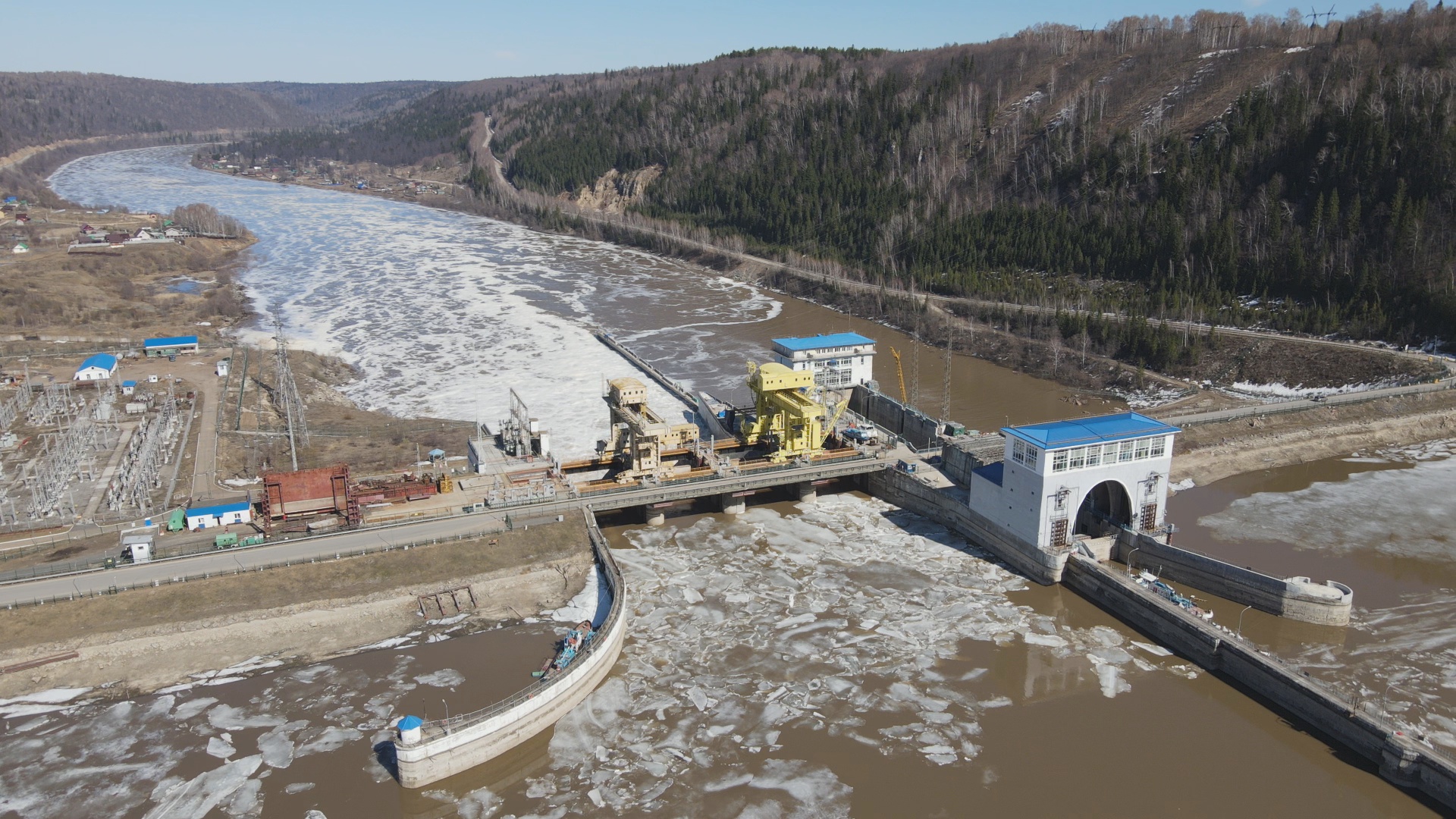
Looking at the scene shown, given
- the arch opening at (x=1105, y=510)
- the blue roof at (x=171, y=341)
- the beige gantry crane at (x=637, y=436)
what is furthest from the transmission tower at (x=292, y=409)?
the arch opening at (x=1105, y=510)

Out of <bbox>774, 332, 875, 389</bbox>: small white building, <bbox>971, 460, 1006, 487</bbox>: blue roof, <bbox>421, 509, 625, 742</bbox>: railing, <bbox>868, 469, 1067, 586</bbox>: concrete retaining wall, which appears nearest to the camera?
<bbox>421, 509, 625, 742</bbox>: railing

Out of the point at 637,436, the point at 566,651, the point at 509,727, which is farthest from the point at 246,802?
the point at 637,436

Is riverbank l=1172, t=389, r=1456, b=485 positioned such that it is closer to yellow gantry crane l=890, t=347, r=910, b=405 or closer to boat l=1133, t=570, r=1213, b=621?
boat l=1133, t=570, r=1213, b=621

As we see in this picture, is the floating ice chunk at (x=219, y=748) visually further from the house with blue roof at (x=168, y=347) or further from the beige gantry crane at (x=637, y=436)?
the house with blue roof at (x=168, y=347)

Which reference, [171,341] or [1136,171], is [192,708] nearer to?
[171,341]

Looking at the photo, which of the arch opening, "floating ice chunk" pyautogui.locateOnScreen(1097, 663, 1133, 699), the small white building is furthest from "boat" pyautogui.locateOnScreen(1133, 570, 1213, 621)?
the small white building
